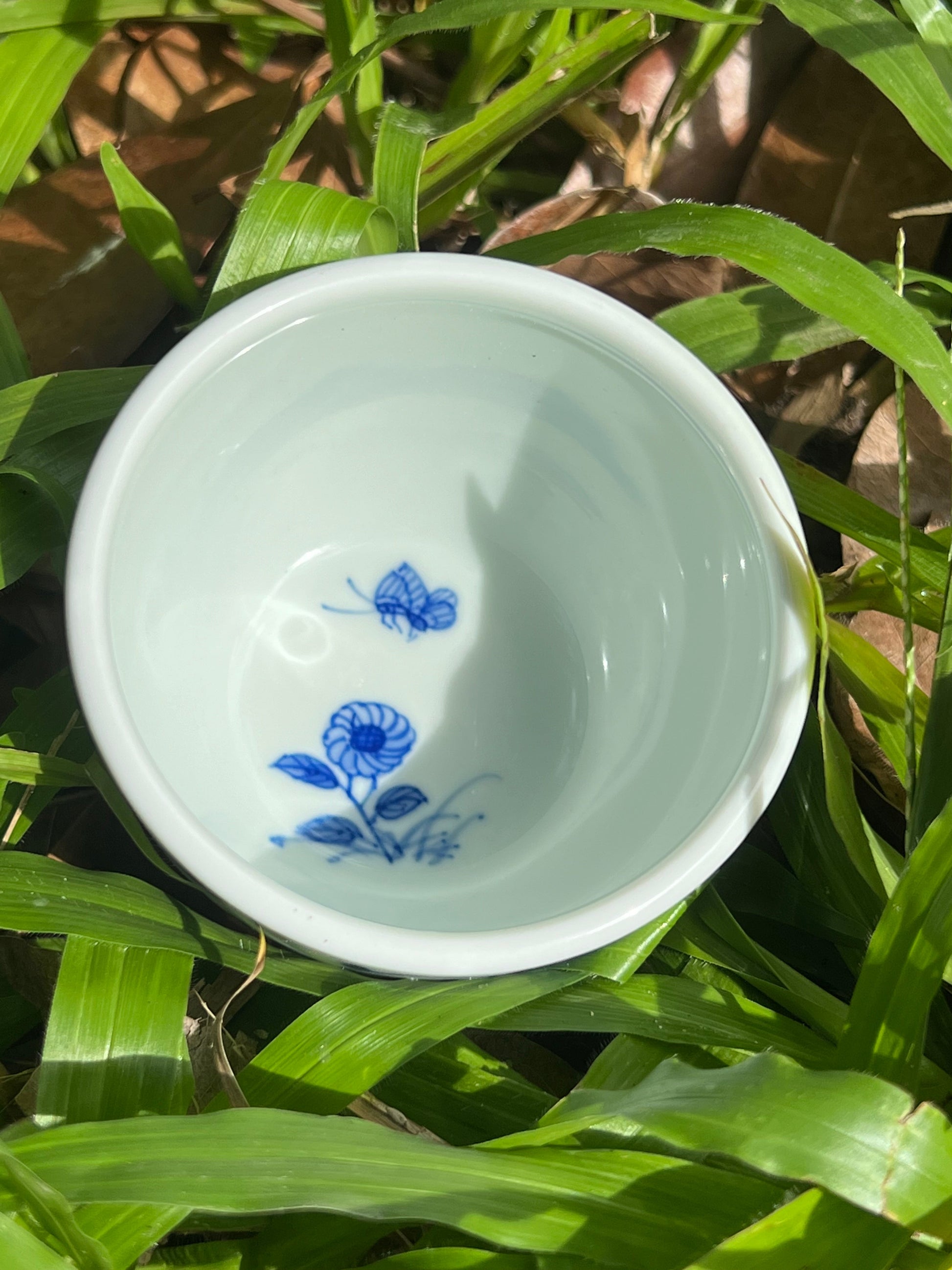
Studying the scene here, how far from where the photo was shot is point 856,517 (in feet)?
2.62

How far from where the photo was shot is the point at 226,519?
802 millimetres

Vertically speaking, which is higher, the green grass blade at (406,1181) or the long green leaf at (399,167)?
the long green leaf at (399,167)

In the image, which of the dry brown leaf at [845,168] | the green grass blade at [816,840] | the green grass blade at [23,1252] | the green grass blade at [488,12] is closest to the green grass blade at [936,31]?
the green grass blade at [488,12]

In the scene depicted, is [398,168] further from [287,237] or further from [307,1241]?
[307,1241]

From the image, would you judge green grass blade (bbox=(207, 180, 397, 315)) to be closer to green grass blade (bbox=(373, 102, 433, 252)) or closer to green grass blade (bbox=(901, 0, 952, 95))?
green grass blade (bbox=(373, 102, 433, 252))

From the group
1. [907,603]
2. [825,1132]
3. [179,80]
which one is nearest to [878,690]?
[907,603]

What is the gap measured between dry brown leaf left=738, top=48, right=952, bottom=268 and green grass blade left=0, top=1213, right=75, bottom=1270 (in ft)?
3.14

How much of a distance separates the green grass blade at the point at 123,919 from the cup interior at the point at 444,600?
53 millimetres

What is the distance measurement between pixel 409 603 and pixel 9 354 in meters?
0.38

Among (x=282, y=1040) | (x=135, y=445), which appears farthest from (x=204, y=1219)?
(x=135, y=445)

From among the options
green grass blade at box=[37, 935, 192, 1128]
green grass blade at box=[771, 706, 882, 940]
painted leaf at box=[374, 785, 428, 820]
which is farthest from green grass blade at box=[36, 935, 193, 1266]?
green grass blade at box=[771, 706, 882, 940]

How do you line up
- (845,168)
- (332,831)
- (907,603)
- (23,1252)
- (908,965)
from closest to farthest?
(23,1252), (908,965), (907,603), (332,831), (845,168)

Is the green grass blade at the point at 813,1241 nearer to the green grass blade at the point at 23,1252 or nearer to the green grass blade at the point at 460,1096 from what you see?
the green grass blade at the point at 460,1096

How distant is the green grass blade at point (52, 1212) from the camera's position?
524mm
